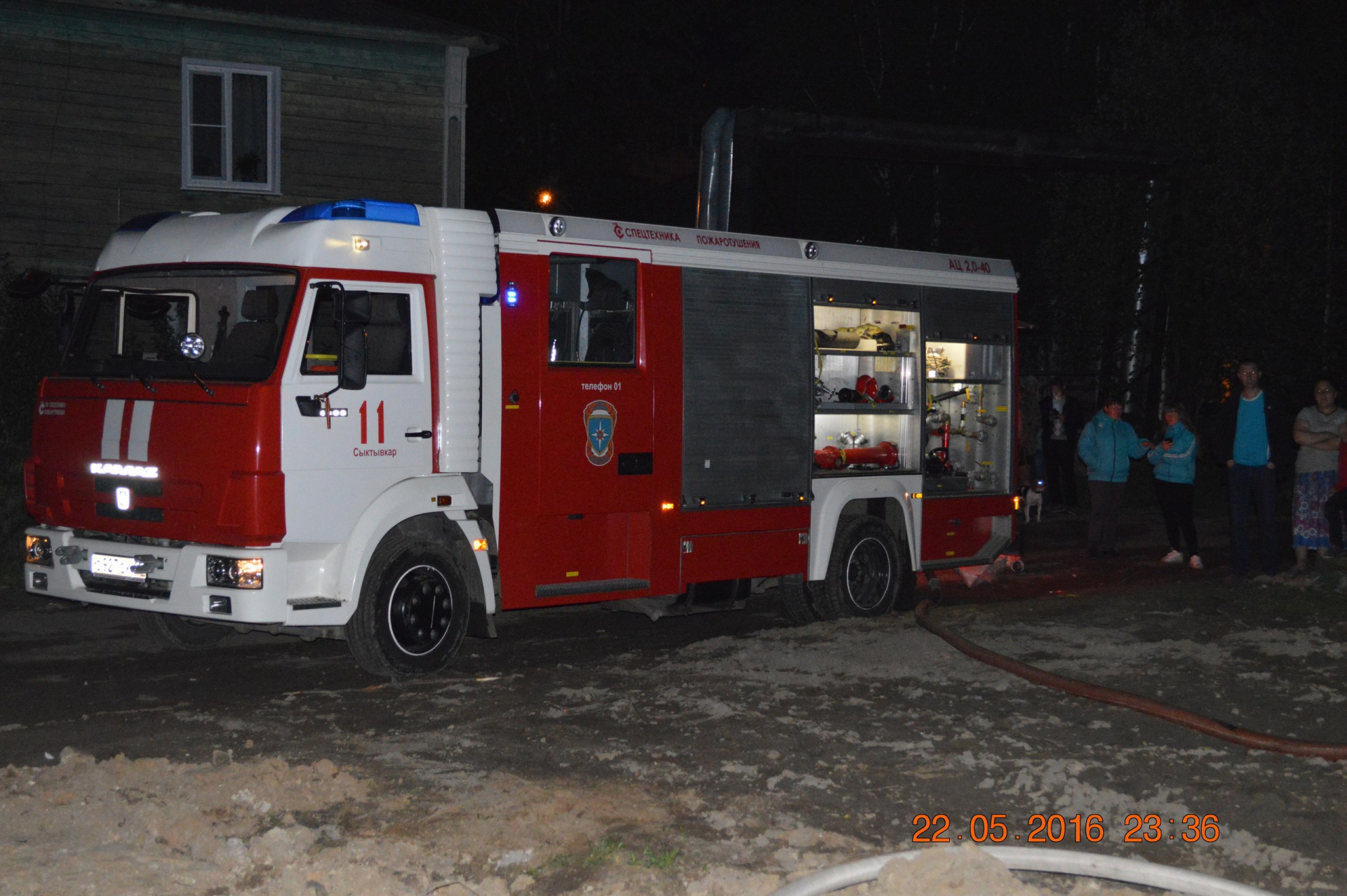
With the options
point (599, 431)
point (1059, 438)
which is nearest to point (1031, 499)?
point (1059, 438)

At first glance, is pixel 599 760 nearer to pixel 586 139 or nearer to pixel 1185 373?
pixel 1185 373

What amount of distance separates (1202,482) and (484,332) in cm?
1903

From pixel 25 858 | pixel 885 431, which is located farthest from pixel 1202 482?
pixel 25 858

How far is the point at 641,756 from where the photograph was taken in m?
6.78

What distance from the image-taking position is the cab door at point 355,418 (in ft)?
25.9

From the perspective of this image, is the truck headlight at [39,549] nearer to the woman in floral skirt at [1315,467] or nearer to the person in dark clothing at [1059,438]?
the woman in floral skirt at [1315,467]

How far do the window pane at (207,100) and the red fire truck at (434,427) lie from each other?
1114cm

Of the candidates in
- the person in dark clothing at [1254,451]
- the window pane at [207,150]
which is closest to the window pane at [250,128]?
the window pane at [207,150]

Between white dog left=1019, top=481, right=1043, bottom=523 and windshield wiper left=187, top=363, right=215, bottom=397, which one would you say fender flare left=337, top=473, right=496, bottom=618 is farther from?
white dog left=1019, top=481, right=1043, bottom=523

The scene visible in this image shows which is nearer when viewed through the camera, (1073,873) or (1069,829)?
(1073,873)

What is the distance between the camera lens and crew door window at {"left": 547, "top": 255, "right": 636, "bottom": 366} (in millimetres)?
9125

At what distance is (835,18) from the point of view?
36.8 m

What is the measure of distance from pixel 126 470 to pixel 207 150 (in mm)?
12486

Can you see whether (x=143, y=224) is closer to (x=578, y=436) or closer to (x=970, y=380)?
(x=578, y=436)
